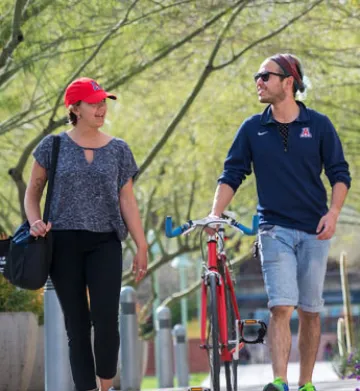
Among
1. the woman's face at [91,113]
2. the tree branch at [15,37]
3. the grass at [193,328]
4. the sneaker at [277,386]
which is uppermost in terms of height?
the grass at [193,328]

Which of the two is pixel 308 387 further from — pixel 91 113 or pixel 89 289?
pixel 91 113

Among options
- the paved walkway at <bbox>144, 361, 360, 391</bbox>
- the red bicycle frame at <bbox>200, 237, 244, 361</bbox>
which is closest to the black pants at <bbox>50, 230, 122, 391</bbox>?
the red bicycle frame at <bbox>200, 237, 244, 361</bbox>

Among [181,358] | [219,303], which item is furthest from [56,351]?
[181,358]

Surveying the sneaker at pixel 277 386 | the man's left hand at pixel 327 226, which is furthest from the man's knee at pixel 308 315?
the sneaker at pixel 277 386

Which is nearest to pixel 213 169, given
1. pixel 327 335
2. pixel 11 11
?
pixel 11 11

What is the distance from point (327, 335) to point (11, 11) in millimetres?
67127

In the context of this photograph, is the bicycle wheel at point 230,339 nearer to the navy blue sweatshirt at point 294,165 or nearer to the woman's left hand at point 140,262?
the navy blue sweatshirt at point 294,165

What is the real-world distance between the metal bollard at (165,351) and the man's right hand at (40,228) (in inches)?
474

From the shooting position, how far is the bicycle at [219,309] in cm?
734

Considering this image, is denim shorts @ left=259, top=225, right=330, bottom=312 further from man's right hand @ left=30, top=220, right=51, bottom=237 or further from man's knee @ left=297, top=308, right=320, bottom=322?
man's right hand @ left=30, top=220, right=51, bottom=237

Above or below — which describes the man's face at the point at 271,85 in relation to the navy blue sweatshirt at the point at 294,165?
above

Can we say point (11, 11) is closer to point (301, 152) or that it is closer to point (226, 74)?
point (301, 152)

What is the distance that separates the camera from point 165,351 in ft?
62.3

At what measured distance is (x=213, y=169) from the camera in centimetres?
2183
